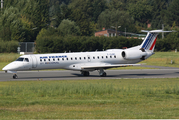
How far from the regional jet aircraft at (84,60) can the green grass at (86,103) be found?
32.3ft

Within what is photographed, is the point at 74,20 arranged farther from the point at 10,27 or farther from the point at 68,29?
the point at 10,27

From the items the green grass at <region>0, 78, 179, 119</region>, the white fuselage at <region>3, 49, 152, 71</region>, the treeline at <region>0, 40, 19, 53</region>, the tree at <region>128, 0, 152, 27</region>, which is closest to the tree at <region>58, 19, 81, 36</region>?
the treeline at <region>0, 40, 19, 53</region>

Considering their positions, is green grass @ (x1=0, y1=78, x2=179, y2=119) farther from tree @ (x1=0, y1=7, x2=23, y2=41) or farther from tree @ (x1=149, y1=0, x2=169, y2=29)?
tree @ (x1=149, y1=0, x2=169, y2=29)

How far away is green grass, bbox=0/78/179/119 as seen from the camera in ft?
45.7

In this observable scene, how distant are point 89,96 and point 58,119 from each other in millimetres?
6610

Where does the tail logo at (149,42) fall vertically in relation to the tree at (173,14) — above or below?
below

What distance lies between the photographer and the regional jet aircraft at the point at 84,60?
3166 centimetres

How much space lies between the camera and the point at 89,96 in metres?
19.5

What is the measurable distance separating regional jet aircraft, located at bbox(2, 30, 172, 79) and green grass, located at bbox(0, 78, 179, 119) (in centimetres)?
986

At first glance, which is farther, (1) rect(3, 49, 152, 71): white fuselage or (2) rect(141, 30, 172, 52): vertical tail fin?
(2) rect(141, 30, 172, 52): vertical tail fin

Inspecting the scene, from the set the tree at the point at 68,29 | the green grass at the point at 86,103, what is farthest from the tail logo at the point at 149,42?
the tree at the point at 68,29

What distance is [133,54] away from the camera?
35.7m

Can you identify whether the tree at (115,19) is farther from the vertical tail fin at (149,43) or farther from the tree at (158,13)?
the vertical tail fin at (149,43)

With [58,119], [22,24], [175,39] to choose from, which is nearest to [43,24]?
[22,24]
